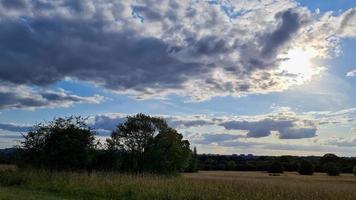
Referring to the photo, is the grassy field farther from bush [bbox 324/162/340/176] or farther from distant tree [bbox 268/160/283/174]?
distant tree [bbox 268/160/283/174]

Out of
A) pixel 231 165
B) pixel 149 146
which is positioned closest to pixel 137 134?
pixel 149 146

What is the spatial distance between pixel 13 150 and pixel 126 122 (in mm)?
20566

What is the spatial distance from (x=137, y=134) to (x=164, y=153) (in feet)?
15.4

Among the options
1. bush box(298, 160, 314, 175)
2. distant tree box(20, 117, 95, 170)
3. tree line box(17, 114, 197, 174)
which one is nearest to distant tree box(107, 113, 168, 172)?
tree line box(17, 114, 197, 174)

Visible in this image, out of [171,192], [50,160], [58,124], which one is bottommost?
[171,192]

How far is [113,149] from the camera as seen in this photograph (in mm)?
56312

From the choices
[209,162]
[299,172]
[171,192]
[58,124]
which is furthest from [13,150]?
[209,162]

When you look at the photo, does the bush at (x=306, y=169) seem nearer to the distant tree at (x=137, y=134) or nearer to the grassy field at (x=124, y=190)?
the distant tree at (x=137, y=134)

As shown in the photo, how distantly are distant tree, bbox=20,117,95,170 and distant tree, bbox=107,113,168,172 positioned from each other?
51.4 feet

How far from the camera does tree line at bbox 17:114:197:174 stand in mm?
43562

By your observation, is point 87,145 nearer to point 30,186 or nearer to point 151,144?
point 30,186

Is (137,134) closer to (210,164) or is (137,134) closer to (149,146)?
(149,146)

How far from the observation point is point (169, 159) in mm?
61625

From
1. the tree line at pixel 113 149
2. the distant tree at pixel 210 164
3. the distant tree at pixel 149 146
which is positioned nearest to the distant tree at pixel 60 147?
the tree line at pixel 113 149
